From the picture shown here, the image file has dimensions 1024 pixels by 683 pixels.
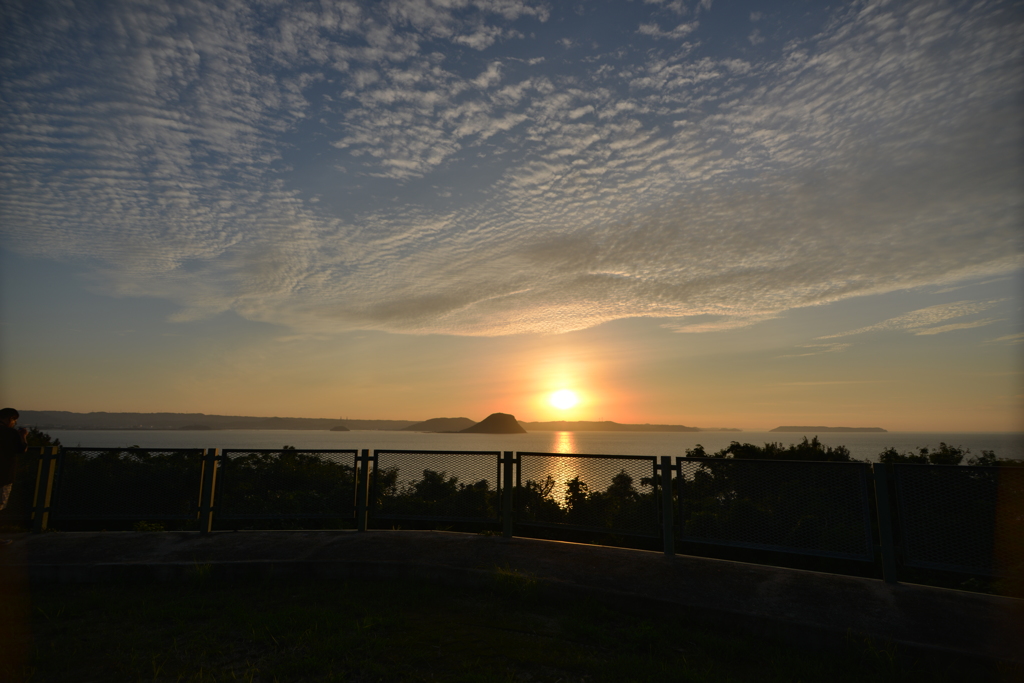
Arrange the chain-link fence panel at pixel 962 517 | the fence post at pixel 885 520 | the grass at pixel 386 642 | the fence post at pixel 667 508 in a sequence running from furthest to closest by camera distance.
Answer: the fence post at pixel 667 508 < the fence post at pixel 885 520 < the chain-link fence panel at pixel 962 517 < the grass at pixel 386 642

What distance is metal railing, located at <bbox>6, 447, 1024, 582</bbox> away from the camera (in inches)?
245

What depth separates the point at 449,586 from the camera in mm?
7246

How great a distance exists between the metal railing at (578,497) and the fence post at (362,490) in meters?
0.02

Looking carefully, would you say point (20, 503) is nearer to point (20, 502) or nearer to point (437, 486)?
point (20, 502)

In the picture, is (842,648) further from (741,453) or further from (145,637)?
(145,637)

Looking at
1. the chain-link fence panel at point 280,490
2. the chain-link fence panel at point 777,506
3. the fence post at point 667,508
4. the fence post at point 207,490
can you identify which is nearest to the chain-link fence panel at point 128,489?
the fence post at point 207,490

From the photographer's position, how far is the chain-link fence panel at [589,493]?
26.4 feet

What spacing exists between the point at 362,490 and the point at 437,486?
1.29 m

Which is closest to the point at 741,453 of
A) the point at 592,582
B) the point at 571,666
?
the point at 592,582

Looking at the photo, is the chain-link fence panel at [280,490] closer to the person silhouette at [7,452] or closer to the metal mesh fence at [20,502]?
the person silhouette at [7,452]

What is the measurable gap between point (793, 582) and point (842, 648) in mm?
1074

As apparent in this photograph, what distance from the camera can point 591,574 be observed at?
6.96m

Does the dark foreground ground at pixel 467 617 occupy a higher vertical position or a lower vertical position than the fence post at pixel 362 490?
lower

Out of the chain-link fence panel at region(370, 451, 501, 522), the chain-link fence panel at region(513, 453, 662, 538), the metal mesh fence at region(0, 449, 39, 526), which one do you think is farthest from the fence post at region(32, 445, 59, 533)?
the chain-link fence panel at region(513, 453, 662, 538)
